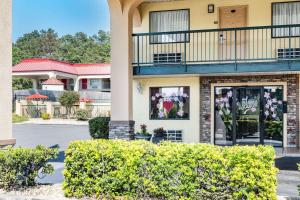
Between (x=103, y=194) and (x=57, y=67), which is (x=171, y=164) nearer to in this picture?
(x=103, y=194)

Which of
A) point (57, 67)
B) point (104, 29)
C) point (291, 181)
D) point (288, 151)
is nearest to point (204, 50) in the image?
point (288, 151)

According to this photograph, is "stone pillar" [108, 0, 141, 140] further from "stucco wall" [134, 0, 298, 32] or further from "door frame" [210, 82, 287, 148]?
"door frame" [210, 82, 287, 148]

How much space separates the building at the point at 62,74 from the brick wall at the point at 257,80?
78.2 ft

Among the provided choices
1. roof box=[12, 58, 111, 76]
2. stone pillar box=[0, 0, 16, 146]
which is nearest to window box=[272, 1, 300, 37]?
stone pillar box=[0, 0, 16, 146]

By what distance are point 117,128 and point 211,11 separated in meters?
6.49

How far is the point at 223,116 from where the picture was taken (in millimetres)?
14703

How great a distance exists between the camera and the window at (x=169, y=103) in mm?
15102

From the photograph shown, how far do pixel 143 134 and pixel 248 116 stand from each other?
4272 mm

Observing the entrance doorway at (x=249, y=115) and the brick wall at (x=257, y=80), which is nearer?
the brick wall at (x=257, y=80)

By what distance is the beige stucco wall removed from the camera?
14.9m

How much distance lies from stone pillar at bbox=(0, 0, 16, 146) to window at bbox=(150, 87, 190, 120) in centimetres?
851

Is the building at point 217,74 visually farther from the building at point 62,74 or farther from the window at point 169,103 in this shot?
the building at point 62,74

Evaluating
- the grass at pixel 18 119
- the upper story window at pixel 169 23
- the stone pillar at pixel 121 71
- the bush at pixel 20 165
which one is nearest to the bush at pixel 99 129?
the stone pillar at pixel 121 71

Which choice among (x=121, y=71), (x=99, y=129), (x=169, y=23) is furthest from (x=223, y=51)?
(x=99, y=129)
